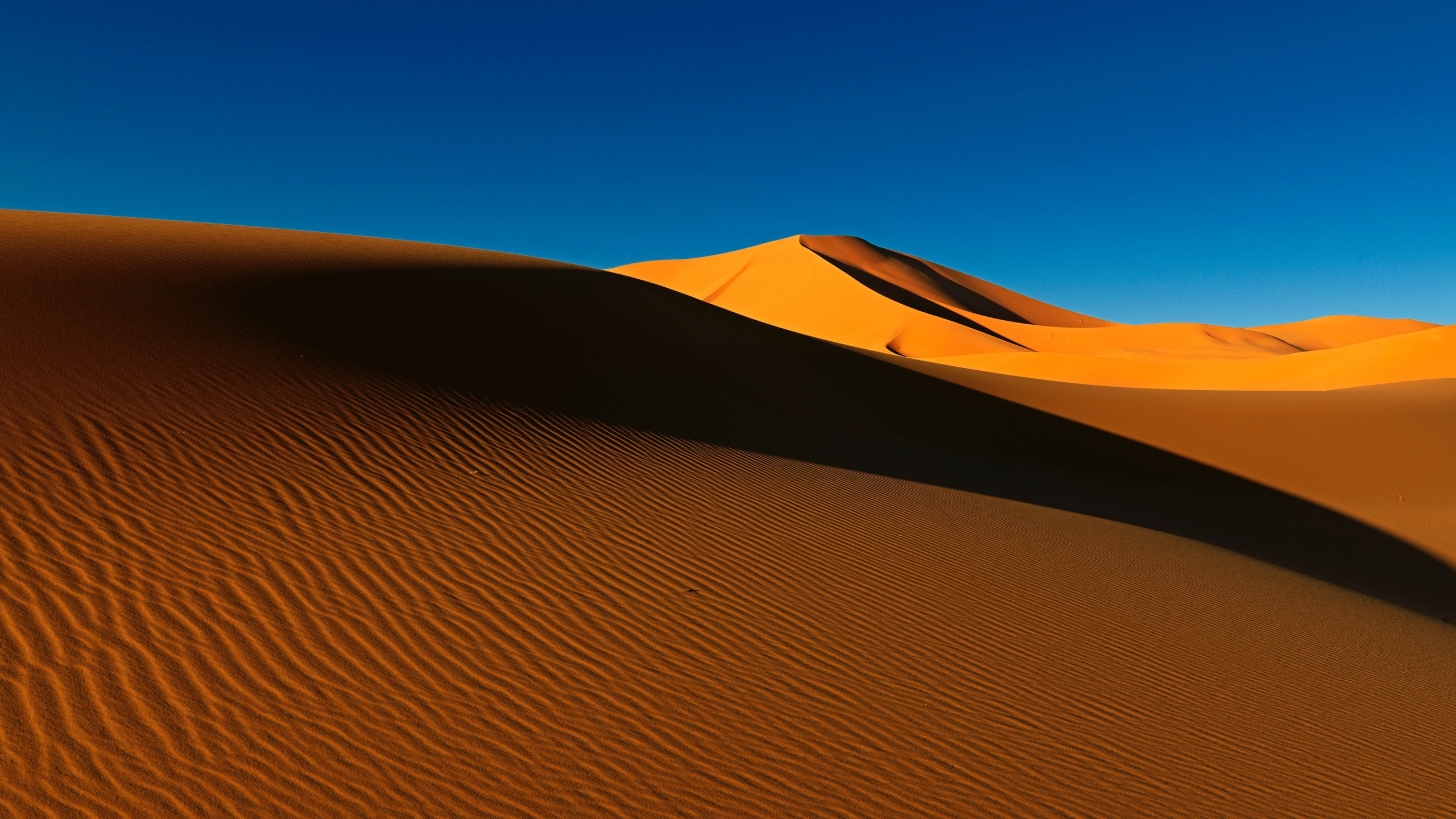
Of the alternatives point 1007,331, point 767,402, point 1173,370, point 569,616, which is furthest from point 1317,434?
point 1007,331

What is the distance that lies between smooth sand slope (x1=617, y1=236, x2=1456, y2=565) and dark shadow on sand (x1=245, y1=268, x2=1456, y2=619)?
5.43ft

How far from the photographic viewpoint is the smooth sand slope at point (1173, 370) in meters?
18.0

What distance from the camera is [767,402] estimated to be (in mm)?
15789

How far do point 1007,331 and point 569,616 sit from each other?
66.2 metres

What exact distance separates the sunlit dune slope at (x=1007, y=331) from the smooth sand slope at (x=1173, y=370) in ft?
0.59

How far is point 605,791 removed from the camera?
383 cm

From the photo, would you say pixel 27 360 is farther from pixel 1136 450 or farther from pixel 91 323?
pixel 1136 450

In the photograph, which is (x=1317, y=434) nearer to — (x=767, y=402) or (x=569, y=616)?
(x=767, y=402)

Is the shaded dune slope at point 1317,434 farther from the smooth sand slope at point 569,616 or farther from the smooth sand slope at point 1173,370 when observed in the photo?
the smooth sand slope at point 569,616

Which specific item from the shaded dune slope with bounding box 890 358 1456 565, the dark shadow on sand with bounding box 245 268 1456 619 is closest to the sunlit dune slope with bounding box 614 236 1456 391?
the shaded dune slope with bounding box 890 358 1456 565

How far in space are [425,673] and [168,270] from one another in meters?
12.0

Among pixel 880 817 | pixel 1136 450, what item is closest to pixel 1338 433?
pixel 1136 450

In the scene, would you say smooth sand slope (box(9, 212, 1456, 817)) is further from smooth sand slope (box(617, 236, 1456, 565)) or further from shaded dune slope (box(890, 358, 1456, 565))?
smooth sand slope (box(617, 236, 1456, 565))

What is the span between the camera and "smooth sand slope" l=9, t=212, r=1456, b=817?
3.95 m
